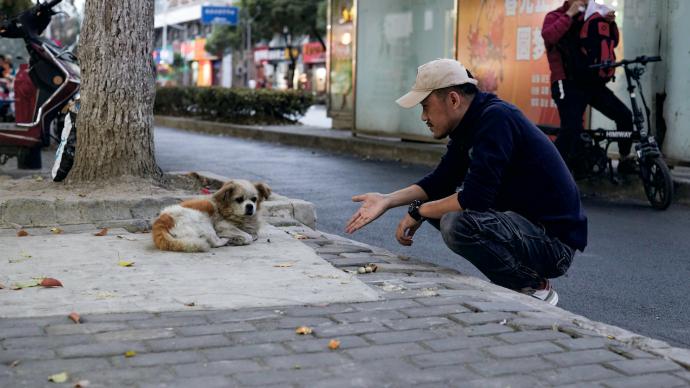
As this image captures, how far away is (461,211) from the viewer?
465cm

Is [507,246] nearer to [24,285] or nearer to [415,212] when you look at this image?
[415,212]

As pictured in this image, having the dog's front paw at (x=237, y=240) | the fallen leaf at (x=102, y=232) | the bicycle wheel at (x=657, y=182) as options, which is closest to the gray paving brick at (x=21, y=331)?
the dog's front paw at (x=237, y=240)

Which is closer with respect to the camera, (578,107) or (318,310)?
(318,310)

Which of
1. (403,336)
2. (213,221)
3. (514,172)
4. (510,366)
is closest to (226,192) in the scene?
(213,221)

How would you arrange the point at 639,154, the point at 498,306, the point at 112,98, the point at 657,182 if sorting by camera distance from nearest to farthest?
the point at 498,306
the point at 112,98
the point at 657,182
the point at 639,154

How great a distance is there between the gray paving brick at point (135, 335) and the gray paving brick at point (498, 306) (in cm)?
128

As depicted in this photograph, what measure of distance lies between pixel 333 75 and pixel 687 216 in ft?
42.9

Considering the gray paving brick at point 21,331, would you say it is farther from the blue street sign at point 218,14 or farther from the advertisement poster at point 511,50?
the blue street sign at point 218,14

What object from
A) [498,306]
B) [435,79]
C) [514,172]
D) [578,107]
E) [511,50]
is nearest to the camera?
[498,306]

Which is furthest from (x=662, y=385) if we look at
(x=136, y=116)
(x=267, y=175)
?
(x=267, y=175)

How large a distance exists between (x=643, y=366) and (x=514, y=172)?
5.00 feet

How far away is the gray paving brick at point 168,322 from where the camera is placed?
382 centimetres

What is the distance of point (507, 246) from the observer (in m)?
4.62

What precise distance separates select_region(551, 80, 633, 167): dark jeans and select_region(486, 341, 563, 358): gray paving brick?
6.35 meters
